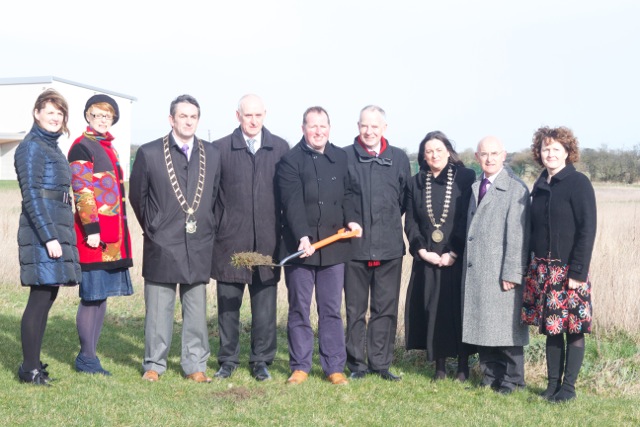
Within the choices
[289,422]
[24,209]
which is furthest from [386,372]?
[24,209]

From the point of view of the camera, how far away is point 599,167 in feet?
117

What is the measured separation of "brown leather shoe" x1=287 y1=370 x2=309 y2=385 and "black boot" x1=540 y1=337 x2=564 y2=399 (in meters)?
1.84

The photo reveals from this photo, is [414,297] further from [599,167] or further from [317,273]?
[599,167]

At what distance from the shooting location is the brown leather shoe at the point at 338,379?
5741 millimetres

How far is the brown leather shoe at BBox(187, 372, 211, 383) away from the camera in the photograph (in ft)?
18.8

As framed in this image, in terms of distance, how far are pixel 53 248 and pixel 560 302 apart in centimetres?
361

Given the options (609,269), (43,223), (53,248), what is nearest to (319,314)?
(53,248)

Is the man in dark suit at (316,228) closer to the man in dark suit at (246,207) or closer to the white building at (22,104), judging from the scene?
the man in dark suit at (246,207)

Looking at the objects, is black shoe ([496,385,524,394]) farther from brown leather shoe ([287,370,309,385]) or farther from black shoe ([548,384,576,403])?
brown leather shoe ([287,370,309,385])

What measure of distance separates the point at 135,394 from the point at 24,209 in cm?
157

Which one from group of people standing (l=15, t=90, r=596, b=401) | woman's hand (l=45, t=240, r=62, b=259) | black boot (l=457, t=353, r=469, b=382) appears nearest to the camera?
woman's hand (l=45, t=240, r=62, b=259)

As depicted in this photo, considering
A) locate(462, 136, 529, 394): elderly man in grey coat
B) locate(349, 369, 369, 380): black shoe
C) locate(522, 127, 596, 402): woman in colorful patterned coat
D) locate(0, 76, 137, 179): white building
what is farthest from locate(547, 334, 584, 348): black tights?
locate(0, 76, 137, 179): white building

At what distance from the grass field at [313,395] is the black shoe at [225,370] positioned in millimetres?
71

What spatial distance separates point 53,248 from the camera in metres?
5.15
